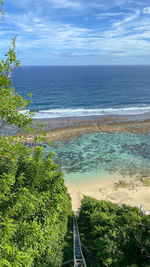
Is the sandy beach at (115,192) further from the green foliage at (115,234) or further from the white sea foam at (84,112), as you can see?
the white sea foam at (84,112)

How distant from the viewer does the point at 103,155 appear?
2828cm

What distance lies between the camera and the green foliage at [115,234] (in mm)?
10875

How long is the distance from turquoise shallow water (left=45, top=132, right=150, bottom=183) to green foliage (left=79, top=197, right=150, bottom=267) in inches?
300

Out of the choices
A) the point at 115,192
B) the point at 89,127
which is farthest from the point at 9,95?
the point at 89,127

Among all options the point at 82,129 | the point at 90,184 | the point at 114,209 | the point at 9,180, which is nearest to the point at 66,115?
the point at 82,129

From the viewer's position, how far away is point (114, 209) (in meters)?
14.9

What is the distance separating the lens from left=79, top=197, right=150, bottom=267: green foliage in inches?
428

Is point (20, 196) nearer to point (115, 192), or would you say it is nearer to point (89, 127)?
point (115, 192)

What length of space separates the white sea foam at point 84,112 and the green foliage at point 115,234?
3345 centimetres

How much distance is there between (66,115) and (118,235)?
37.3m

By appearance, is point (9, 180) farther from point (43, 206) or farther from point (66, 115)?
point (66, 115)

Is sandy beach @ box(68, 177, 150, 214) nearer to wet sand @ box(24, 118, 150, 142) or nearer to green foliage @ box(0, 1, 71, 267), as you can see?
green foliage @ box(0, 1, 71, 267)

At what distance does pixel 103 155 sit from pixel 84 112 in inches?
925

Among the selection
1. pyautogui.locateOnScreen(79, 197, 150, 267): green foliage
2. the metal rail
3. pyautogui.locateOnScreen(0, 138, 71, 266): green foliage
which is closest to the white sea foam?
pyautogui.locateOnScreen(79, 197, 150, 267): green foliage
